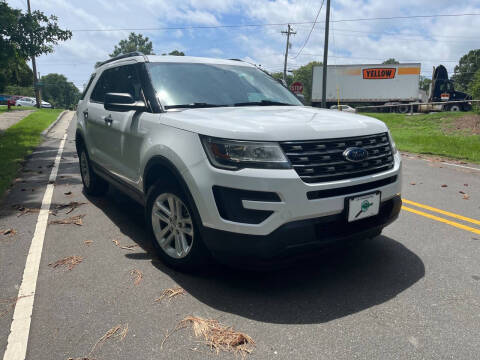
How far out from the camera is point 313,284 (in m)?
3.22

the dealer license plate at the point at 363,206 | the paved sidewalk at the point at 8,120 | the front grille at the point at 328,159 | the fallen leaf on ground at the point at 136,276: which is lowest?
the fallen leaf on ground at the point at 136,276

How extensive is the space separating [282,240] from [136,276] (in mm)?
1413

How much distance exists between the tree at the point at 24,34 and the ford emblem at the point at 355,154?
39.6ft

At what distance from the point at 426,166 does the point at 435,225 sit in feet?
15.7

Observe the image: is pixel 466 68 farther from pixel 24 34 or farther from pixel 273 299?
pixel 273 299

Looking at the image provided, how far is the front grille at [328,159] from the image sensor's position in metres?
2.77

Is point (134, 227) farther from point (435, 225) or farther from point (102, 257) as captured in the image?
point (435, 225)

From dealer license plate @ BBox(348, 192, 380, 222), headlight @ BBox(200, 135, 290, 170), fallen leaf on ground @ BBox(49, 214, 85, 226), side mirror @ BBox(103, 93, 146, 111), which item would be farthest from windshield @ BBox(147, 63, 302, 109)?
fallen leaf on ground @ BBox(49, 214, 85, 226)

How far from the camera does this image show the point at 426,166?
29.5ft

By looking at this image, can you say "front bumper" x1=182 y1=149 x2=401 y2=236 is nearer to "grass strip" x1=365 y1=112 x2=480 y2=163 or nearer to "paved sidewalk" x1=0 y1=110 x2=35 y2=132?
"grass strip" x1=365 y1=112 x2=480 y2=163

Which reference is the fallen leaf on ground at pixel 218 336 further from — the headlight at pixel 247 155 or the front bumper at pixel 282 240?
the headlight at pixel 247 155

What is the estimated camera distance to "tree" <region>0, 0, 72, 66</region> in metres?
11.6

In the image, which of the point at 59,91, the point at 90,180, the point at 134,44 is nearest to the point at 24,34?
the point at 90,180

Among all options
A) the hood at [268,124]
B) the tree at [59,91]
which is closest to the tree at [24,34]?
the hood at [268,124]
